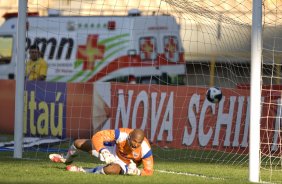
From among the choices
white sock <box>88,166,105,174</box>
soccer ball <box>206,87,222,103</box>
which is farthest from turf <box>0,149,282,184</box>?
soccer ball <box>206,87,222,103</box>

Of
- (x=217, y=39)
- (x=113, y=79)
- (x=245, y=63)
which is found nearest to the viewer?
(x=217, y=39)

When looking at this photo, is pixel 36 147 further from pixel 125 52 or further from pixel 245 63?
pixel 125 52

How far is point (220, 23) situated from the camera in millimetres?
16672

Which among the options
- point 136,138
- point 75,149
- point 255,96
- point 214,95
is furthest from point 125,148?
point 214,95

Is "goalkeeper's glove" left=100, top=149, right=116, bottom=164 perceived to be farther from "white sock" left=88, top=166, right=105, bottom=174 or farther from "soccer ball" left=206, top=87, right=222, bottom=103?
"soccer ball" left=206, top=87, right=222, bottom=103

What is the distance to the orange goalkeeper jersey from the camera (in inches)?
479

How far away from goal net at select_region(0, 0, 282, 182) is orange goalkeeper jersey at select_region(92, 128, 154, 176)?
1072mm

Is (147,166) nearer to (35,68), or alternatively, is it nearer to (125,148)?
(125,148)

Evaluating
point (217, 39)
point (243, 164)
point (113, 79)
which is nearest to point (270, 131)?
point (243, 164)

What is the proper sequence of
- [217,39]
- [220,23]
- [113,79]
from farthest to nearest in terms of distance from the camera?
1. [113,79]
2. [217,39]
3. [220,23]

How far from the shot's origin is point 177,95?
692 inches

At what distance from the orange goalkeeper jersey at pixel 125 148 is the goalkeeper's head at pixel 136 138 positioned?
0.26 m

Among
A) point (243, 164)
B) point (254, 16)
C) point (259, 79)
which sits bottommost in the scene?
point (243, 164)

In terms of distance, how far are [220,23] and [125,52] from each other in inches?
372
